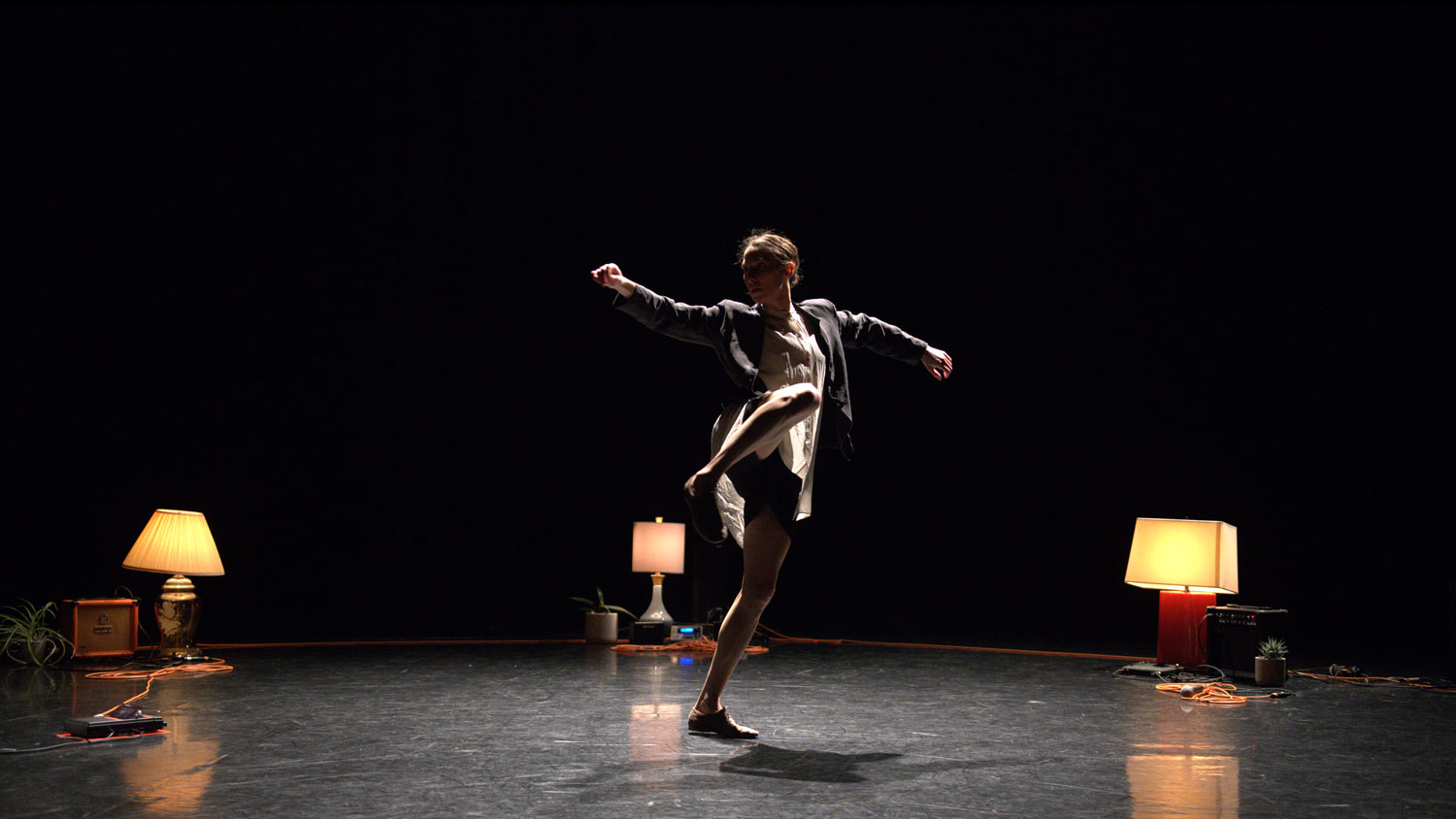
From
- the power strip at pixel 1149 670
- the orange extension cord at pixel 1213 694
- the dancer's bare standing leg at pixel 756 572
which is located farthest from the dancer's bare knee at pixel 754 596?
the power strip at pixel 1149 670

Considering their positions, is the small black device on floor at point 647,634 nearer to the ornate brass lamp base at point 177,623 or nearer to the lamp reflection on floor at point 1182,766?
the ornate brass lamp base at point 177,623

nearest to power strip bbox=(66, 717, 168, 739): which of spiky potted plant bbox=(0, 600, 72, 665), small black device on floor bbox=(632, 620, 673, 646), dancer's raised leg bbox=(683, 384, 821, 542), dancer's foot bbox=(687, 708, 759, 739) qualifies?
dancer's foot bbox=(687, 708, 759, 739)

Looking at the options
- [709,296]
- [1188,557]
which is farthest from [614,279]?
[709,296]

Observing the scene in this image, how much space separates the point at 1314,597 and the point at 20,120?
801 centimetres

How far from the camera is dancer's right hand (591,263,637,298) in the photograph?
2672 millimetres

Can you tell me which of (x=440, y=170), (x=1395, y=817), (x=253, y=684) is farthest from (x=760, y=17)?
(x=1395, y=817)

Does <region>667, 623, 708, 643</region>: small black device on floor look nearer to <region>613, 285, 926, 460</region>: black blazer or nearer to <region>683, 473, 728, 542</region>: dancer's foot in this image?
<region>613, 285, 926, 460</region>: black blazer

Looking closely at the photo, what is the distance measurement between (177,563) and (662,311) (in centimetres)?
299

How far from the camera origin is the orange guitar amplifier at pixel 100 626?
468cm

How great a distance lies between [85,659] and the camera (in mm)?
4758

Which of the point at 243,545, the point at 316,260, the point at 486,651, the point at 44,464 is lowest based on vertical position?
the point at 486,651

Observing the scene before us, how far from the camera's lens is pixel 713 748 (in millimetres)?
2746

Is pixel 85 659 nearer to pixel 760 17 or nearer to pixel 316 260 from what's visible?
pixel 316 260

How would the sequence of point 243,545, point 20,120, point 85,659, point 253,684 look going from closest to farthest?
point 253,684, point 85,659, point 20,120, point 243,545
